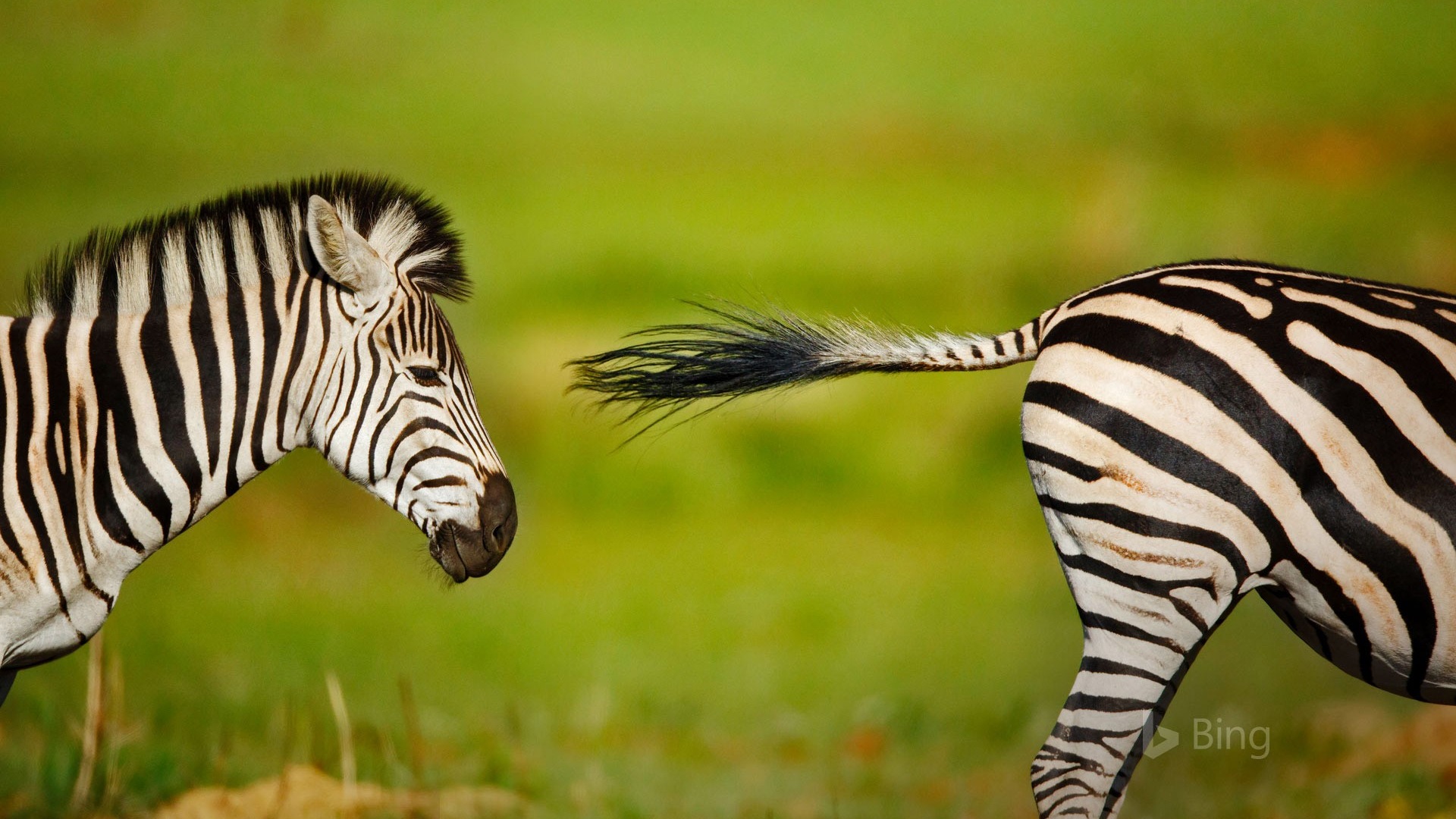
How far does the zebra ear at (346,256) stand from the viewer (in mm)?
2570

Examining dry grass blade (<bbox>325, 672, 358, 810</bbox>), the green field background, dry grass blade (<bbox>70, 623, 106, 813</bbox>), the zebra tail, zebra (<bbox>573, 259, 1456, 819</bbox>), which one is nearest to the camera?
zebra (<bbox>573, 259, 1456, 819</bbox>)

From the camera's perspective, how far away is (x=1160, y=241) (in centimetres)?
707

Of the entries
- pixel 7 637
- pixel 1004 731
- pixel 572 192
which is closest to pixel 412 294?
pixel 7 637

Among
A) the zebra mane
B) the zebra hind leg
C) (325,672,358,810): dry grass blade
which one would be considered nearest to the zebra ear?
the zebra mane

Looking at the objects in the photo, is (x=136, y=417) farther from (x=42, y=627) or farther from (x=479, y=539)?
(x=479, y=539)

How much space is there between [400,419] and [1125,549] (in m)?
1.85

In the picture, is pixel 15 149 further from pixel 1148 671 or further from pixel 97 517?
pixel 1148 671

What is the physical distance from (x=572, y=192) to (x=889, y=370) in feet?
14.8

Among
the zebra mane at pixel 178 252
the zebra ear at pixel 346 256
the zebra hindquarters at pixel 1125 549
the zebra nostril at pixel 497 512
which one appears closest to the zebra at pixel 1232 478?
the zebra hindquarters at pixel 1125 549

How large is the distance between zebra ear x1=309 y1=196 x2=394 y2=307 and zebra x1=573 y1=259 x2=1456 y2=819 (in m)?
1.71

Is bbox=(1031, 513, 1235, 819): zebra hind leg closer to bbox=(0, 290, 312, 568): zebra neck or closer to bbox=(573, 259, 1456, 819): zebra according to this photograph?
bbox=(573, 259, 1456, 819): zebra

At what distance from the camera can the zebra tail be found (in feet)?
9.57

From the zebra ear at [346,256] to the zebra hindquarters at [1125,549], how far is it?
1732mm

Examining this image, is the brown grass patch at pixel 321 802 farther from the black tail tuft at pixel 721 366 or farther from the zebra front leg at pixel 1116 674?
the zebra front leg at pixel 1116 674
